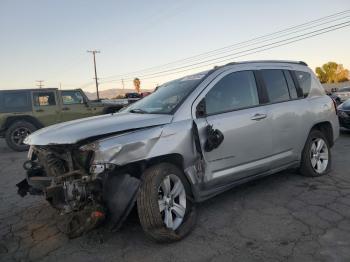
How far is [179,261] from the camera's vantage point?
9.89ft

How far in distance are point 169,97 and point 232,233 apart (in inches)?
68.4

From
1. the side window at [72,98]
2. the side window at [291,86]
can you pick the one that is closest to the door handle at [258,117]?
the side window at [291,86]

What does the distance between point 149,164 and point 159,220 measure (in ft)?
1.84

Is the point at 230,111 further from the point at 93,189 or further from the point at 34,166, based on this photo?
the point at 34,166

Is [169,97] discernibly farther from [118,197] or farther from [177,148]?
[118,197]

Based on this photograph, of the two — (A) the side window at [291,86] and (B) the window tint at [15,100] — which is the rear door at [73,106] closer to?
(B) the window tint at [15,100]

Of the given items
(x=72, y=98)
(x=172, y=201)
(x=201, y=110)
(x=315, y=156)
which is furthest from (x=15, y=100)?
(x=315, y=156)

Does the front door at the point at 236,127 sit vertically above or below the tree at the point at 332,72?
below

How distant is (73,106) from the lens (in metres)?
12.0

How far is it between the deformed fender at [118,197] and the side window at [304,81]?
323cm

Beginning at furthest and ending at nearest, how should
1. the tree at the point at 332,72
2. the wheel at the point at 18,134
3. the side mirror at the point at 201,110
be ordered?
1. the tree at the point at 332,72
2. the wheel at the point at 18,134
3. the side mirror at the point at 201,110

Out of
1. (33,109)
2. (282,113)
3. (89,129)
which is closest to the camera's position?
(89,129)

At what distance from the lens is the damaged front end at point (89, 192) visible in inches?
119

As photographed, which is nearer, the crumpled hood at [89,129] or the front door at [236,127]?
the crumpled hood at [89,129]
